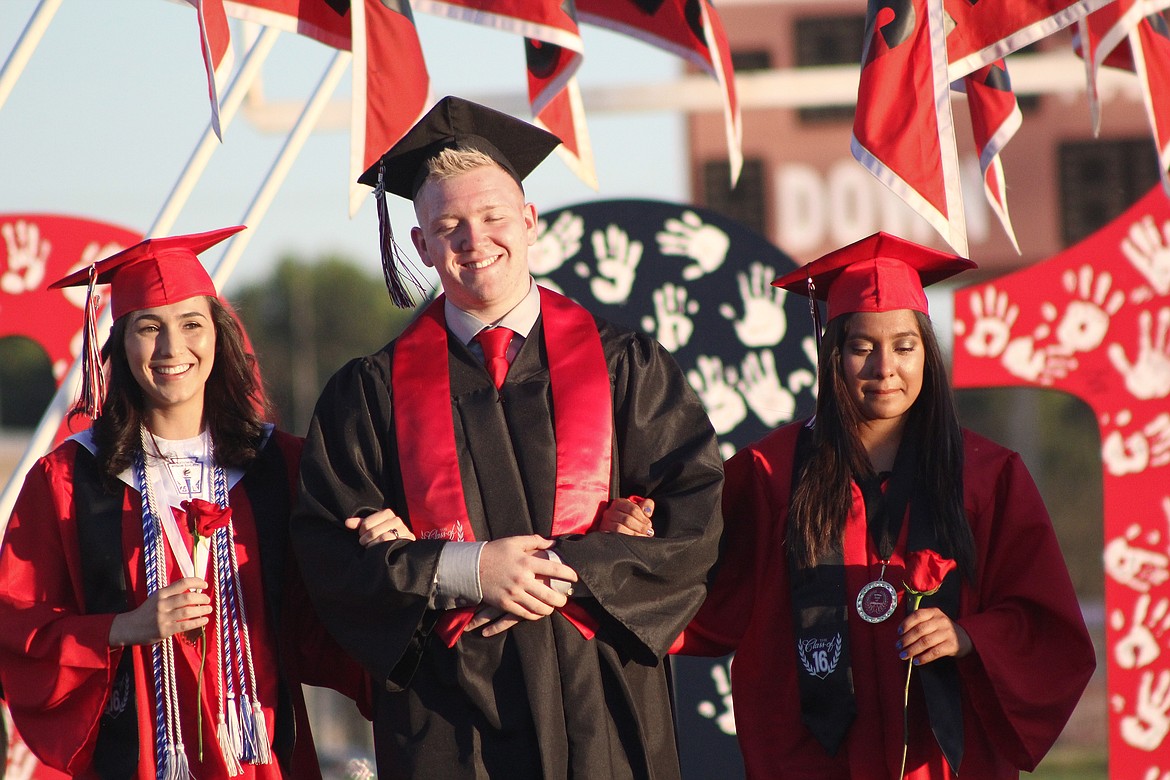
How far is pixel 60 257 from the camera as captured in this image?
19.4 feet

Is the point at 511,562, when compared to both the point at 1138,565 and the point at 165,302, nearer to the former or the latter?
the point at 165,302

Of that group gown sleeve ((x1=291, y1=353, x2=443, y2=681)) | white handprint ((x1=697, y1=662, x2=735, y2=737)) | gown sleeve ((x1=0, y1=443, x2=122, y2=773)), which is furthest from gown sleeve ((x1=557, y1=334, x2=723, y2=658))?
white handprint ((x1=697, y1=662, x2=735, y2=737))

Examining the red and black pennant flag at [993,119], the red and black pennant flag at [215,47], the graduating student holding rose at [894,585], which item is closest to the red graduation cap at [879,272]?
the graduating student holding rose at [894,585]

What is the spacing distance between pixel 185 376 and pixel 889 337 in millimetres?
1721

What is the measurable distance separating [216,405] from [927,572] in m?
1.79

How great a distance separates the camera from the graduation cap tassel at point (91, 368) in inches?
143

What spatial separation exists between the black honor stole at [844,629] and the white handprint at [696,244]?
226 centimetres

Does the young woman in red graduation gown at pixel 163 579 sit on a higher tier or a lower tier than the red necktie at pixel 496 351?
lower

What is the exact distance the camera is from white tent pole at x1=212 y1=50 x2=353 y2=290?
18.0 ft

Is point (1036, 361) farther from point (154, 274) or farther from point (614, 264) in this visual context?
point (154, 274)

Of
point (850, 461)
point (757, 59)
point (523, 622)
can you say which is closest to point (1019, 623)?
point (850, 461)

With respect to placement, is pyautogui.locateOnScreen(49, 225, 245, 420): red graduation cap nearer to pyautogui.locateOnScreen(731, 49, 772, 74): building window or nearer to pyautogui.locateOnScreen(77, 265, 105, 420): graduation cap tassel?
pyautogui.locateOnScreen(77, 265, 105, 420): graduation cap tassel

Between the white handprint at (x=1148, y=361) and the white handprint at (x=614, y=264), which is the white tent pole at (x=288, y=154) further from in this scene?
the white handprint at (x=1148, y=361)

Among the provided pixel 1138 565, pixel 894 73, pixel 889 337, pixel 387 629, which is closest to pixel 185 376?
pixel 387 629
